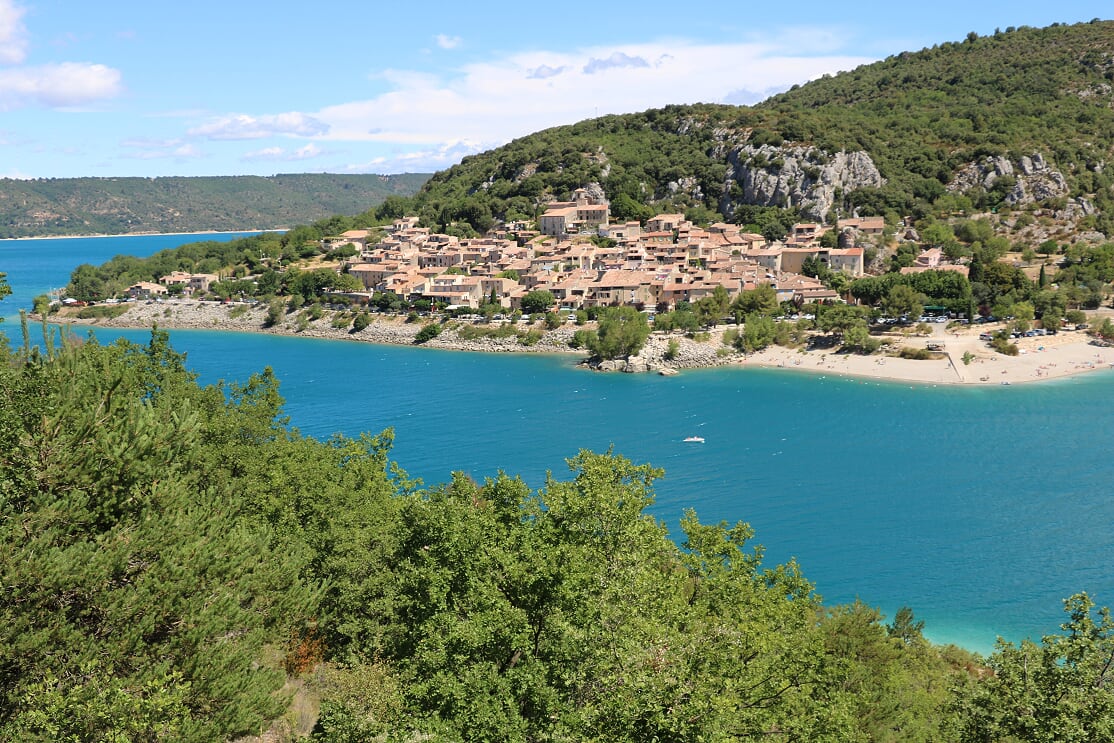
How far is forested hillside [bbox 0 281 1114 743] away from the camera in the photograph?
27.4 feet

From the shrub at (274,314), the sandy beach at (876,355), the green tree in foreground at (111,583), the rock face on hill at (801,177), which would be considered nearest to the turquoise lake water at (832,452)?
the sandy beach at (876,355)

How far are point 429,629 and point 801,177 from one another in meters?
92.6

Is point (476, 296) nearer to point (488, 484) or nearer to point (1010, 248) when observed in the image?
point (1010, 248)

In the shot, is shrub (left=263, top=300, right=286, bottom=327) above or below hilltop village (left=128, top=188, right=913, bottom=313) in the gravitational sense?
below

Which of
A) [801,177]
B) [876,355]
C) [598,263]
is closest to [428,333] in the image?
[598,263]

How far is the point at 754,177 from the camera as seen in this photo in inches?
3780

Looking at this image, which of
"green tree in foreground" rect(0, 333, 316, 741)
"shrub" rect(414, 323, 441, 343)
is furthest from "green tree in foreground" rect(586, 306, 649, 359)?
"green tree in foreground" rect(0, 333, 316, 741)

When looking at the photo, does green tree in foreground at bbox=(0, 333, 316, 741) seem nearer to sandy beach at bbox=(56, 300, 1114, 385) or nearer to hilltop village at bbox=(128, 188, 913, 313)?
sandy beach at bbox=(56, 300, 1114, 385)

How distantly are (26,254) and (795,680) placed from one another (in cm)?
20684

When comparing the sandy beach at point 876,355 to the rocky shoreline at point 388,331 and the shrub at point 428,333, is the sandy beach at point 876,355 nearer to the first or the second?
the rocky shoreline at point 388,331

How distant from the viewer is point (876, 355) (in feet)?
190

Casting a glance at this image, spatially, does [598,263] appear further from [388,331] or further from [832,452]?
[832,452]

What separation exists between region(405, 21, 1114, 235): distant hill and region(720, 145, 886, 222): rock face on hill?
15 centimetres

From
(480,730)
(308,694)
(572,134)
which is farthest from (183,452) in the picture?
(572,134)
